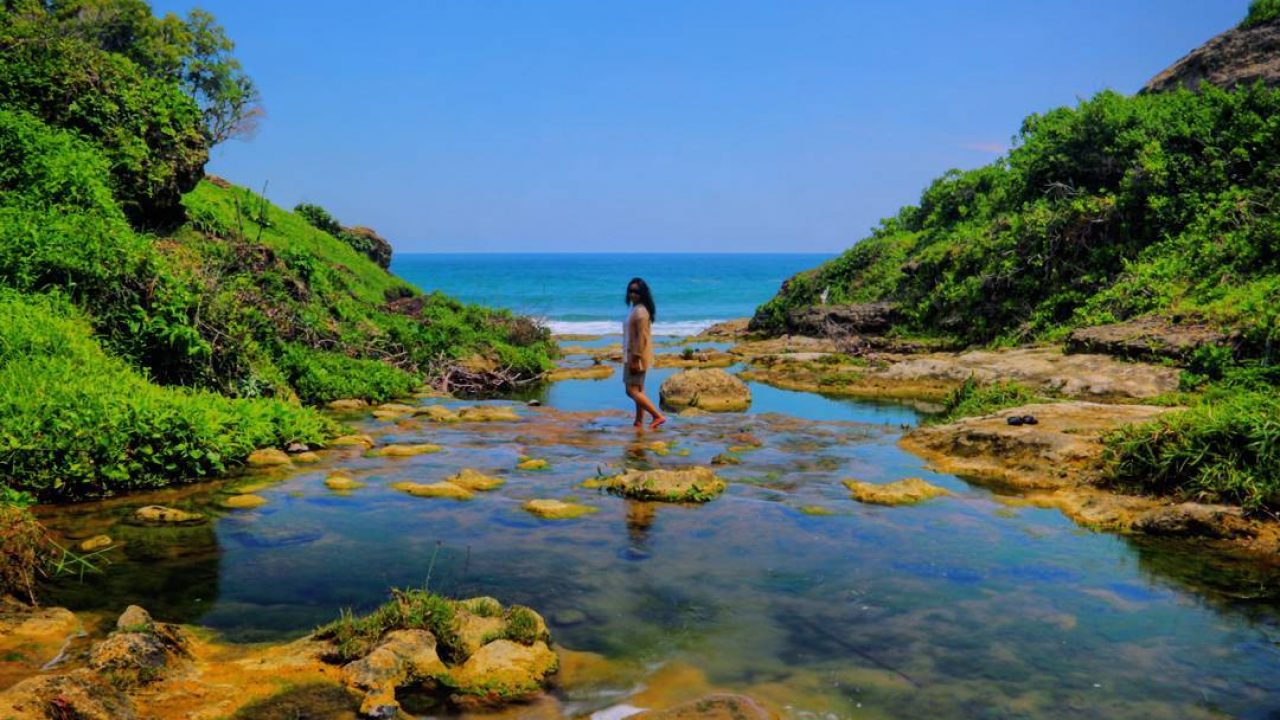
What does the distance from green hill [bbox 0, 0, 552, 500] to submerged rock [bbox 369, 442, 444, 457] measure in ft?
2.79

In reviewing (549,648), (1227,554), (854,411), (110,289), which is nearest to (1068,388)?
(854,411)

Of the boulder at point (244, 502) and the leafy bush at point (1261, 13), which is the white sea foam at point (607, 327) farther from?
the boulder at point (244, 502)

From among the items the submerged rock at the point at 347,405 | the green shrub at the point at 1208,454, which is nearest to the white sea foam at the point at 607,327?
the submerged rock at the point at 347,405

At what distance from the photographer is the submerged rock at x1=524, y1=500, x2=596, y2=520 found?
8.92 meters

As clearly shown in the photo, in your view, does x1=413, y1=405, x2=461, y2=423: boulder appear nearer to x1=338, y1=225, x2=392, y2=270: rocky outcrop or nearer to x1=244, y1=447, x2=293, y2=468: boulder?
x1=244, y1=447, x2=293, y2=468: boulder

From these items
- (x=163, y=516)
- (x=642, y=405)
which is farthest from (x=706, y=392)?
(x=163, y=516)

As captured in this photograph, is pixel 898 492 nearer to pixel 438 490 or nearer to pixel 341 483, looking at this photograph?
pixel 438 490

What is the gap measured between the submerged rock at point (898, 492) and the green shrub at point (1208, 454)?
203 centimetres

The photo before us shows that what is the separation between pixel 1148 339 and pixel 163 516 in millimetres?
15942

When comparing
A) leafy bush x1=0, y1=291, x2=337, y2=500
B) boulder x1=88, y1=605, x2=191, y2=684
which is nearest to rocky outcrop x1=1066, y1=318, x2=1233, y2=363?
leafy bush x1=0, y1=291, x2=337, y2=500

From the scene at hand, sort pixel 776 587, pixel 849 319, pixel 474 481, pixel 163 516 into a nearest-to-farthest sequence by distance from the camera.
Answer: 1. pixel 776 587
2. pixel 163 516
3. pixel 474 481
4. pixel 849 319

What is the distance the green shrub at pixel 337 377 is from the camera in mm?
15602

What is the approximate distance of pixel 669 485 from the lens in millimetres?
9797

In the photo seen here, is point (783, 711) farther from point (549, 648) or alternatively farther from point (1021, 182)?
point (1021, 182)
